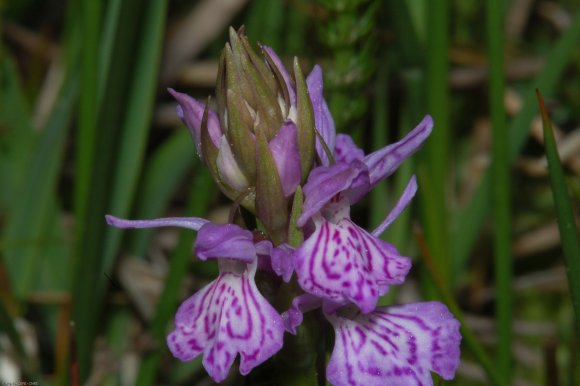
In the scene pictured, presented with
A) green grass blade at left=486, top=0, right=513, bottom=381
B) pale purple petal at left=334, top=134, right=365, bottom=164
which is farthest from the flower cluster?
green grass blade at left=486, top=0, right=513, bottom=381

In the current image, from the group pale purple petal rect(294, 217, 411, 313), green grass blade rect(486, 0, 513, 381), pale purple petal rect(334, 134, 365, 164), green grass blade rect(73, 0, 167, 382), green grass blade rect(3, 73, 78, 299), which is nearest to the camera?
pale purple petal rect(294, 217, 411, 313)

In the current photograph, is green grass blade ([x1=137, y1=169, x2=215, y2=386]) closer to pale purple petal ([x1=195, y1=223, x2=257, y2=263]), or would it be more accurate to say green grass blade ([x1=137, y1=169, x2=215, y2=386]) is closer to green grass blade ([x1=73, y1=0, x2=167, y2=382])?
green grass blade ([x1=73, y1=0, x2=167, y2=382])

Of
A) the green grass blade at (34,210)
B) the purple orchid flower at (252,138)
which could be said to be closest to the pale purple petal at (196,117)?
Result: the purple orchid flower at (252,138)

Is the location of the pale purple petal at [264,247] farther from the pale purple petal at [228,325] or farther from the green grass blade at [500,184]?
the green grass blade at [500,184]

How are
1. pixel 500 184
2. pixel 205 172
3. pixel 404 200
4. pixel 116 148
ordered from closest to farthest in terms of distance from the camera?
pixel 404 200
pixel 500 184
pixel 205 172
pixel 116 148

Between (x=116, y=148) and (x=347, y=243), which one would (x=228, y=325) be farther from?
(x=116, y=148)

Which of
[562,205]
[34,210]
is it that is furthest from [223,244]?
[34,210]
